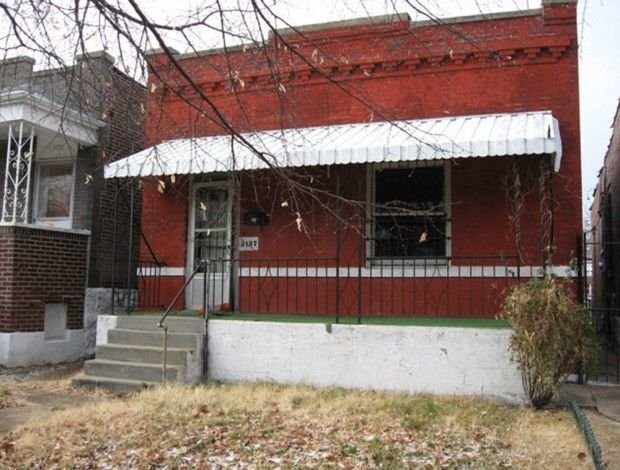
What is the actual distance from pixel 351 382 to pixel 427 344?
1.06 meters

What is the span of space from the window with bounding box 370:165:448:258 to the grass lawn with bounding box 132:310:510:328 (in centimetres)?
113

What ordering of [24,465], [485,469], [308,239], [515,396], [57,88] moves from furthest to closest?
[57,88] < [308,239] < [515,396] < [24,465] < [485,469]

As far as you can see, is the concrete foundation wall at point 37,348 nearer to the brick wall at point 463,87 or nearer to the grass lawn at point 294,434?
the grass lawn at point 294,434

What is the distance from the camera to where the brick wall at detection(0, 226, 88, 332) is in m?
10.4

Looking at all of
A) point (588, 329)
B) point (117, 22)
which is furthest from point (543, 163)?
point (117, 22)

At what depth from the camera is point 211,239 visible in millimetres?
11266

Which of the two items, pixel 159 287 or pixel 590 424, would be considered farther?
pixel 159 287

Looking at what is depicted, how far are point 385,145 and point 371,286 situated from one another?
2.34 meters

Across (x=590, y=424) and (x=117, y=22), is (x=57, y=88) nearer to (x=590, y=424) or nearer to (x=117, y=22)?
(x=117, y=22)

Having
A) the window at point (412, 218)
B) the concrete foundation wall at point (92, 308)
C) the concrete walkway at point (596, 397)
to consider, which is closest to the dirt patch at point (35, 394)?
the concrete foundation wall at point (92, 308)

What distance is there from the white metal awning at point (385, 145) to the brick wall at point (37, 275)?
1.95 m

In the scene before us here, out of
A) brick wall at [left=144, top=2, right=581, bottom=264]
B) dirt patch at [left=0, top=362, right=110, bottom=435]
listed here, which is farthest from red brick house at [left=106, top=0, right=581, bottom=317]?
dirt patch at [left=0, top=362, right=110, bottom=435]

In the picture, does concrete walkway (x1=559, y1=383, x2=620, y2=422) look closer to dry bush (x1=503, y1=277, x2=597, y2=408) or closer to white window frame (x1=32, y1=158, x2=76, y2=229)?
dry bush (x1=503, y1=277, x2=597, y2=408)

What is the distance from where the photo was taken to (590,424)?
630 cm
